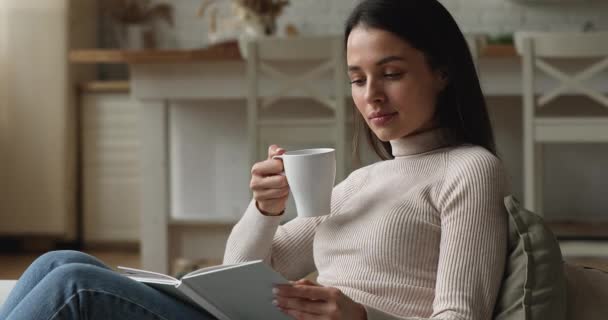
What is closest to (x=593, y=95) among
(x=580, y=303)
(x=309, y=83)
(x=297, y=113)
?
(x=309, y=83)

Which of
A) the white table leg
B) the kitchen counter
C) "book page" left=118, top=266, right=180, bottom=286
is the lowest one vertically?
the white table leg

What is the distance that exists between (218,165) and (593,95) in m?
1.67

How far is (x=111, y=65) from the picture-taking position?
490 centimetres

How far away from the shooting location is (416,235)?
1.20m

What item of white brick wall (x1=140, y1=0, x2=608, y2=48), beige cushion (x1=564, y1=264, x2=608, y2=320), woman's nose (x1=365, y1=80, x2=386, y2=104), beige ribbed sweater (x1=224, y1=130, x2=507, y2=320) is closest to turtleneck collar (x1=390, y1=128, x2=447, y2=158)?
beige ribbed sweater (x1=224, y1=130, x2=507, y2=320)

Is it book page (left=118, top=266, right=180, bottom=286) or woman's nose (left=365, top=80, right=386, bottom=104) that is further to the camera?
woman's nose (left=365, top=80, right=386, bottom=104)

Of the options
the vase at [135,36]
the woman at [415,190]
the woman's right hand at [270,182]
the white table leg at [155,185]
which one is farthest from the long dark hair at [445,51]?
the vase at [135,36]

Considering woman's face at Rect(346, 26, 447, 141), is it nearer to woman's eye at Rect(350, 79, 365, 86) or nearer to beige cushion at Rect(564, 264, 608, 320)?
woman's eye at Rect(350, 79, 365, 86)

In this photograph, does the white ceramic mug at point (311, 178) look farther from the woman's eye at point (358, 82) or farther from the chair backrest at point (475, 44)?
the chair backrest at point (475, 44)

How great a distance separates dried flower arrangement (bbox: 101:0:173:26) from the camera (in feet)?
15.6

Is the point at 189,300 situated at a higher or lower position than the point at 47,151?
higher

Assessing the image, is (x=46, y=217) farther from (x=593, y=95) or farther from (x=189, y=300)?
(x=189, y=300)

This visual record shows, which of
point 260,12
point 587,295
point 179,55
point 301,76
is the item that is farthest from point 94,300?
point 260,12

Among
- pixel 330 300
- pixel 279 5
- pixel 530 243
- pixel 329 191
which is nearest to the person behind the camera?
pixel 330 300
